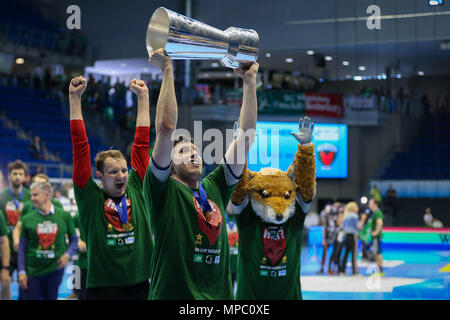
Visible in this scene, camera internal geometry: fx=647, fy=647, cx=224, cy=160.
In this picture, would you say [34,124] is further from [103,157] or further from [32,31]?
[103,157]

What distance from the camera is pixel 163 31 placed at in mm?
2393

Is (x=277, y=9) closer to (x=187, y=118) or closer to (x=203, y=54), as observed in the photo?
(x=187, y=118)

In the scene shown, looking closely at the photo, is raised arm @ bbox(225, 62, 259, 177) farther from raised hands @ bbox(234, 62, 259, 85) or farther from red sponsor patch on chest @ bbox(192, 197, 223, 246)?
red sponsor patch on chest @ bbox(192, 197, 223, 246)

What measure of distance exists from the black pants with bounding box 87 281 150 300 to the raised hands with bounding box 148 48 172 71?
1624 mm

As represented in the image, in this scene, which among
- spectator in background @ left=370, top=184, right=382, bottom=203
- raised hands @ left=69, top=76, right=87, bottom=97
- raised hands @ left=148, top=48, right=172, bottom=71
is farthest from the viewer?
spectator in background @ left=370, top=184, right=382, bottom=203

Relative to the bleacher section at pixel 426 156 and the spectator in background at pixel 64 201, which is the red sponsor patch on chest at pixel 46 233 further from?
the bleacher section at pixel 426 156

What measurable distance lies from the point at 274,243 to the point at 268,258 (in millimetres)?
92

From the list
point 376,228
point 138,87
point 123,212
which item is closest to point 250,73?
point 138,87

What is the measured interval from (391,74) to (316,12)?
15.3ft

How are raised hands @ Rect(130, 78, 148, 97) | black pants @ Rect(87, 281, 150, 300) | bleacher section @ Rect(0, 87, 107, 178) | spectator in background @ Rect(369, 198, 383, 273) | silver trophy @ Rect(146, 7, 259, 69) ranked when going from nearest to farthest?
1. silver trophy @ Rect(146, 7, 259, 69)
2. raised hands @ Rect(130, 78, 148, 97)
3. black pants @ Rect(87, 281, 150, 300)
4. spectator in background @ Rect(369, 198, 383, 273)
5. bleacher section @ Rect(0, 87, 107, 178)

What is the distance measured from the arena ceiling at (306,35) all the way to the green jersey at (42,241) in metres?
11.5

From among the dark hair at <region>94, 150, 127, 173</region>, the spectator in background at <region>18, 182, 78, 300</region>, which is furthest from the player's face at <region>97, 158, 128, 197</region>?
the spectator in background at <region>18, 182, 78, 300</region>

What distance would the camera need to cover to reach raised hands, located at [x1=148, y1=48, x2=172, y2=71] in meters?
2.55

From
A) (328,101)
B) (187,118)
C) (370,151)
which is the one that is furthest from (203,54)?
(370,151)
